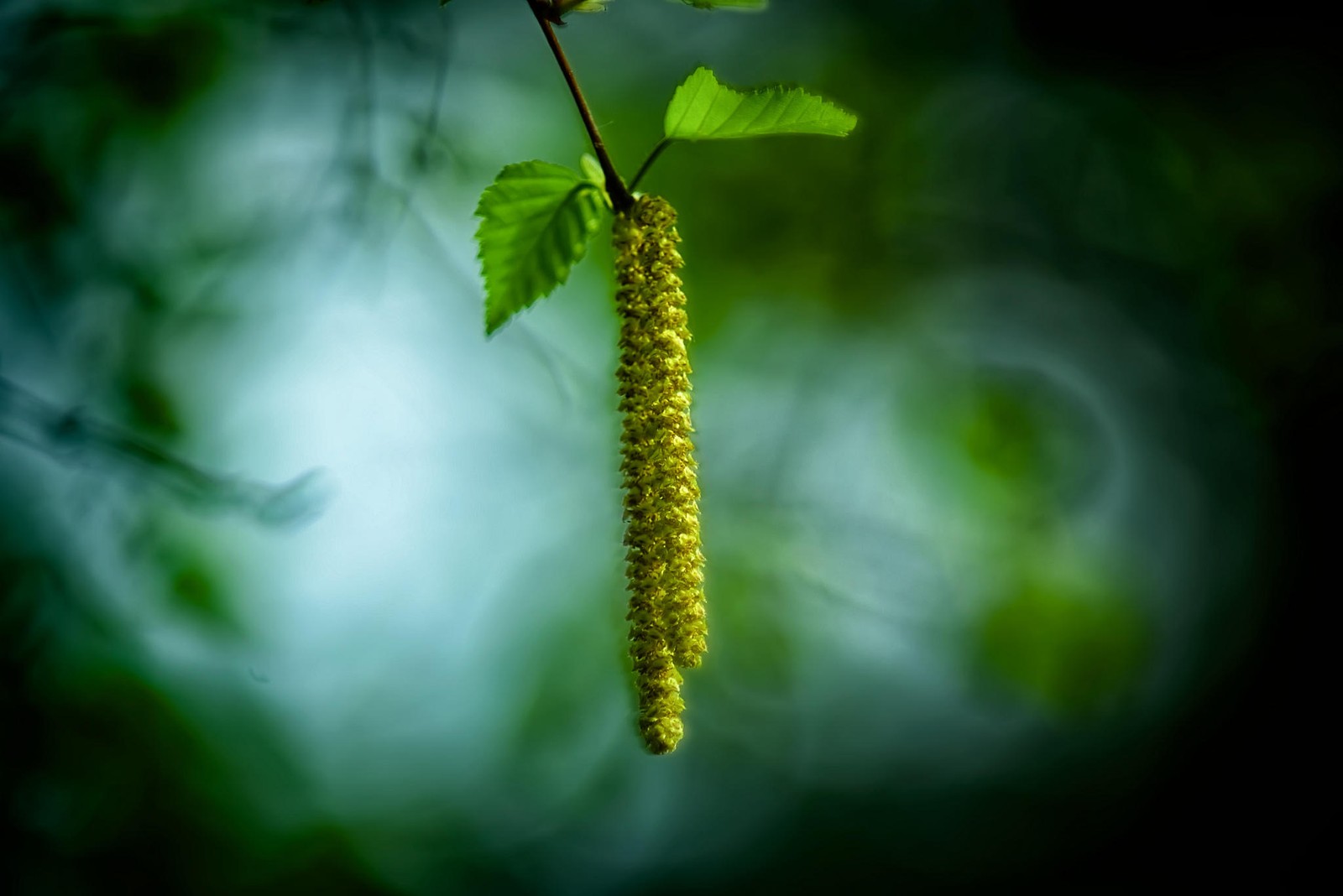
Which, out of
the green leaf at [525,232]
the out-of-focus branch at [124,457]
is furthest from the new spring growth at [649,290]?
the out-of-focus branch at [124,457]

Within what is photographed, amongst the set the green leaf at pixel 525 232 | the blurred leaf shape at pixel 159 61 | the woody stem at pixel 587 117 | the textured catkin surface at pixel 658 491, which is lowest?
the blurred leaf shape at pixel 159 61

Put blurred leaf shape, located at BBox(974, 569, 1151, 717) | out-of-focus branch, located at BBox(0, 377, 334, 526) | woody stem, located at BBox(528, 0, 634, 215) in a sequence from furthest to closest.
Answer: blurred leaf shape, located at BBox(974, 569, 1151, 717), out-of-focus branch, located at BBox(0, 377, 334, 526), woody stem, located at BBox(528, 0, 634, 215)

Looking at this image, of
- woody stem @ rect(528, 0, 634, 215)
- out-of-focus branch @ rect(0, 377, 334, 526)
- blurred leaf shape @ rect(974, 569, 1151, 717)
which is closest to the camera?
woody stem @ rect(528, 0, 634, 215)

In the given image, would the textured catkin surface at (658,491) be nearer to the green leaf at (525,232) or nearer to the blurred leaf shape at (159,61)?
the green leaf at (525,232)

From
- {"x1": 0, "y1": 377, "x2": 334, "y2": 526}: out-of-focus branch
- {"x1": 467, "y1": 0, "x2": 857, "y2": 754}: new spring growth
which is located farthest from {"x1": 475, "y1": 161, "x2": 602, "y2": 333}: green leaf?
{"x1": 0, "y1": 377, "x2": 334, "y2": 526}: out-of-focus branch

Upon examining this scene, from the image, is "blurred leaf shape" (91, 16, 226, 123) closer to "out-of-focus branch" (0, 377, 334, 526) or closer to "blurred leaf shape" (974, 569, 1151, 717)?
"out-of-focus branch" (0, 377, 334, 526)

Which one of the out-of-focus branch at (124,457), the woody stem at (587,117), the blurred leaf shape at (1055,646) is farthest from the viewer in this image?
the blurred leaf shape at (1055,646)

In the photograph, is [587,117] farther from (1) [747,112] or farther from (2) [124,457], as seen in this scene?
(2) [124,457]

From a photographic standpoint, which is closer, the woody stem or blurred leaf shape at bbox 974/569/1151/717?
the woody stem
